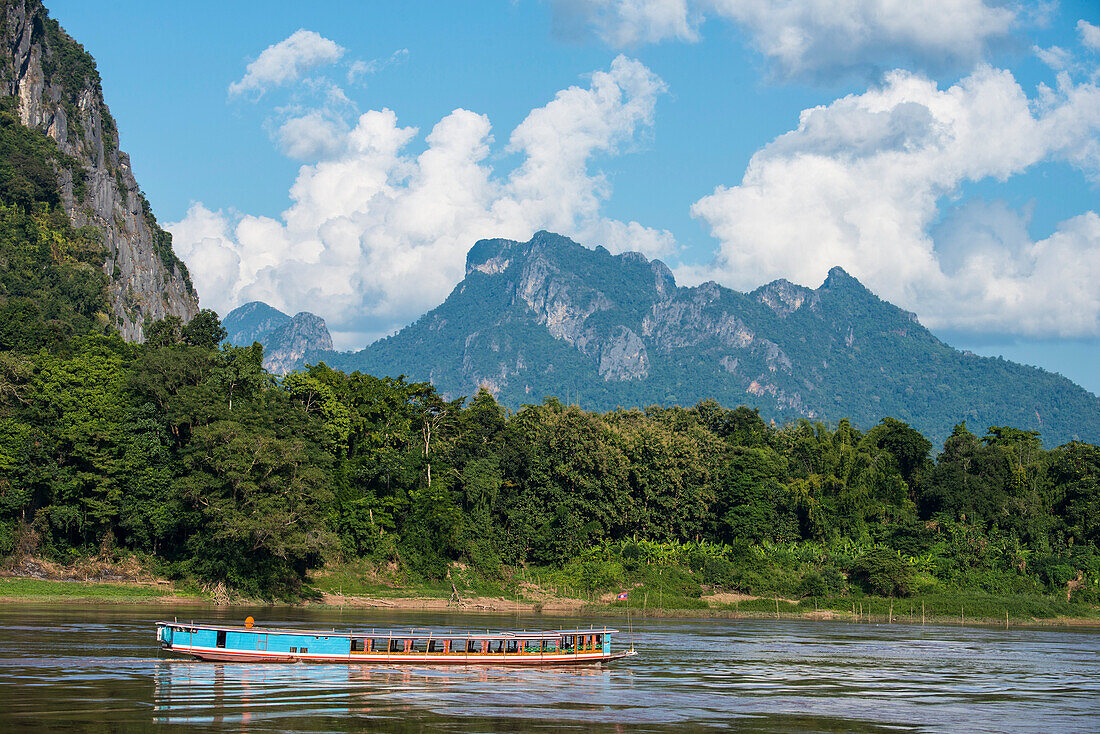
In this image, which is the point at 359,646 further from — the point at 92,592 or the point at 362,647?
the point at 92,592

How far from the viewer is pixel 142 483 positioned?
67312 mm

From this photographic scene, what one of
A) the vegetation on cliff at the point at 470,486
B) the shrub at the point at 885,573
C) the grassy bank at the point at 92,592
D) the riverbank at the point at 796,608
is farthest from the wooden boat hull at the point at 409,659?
the shrub at the point at 885,573

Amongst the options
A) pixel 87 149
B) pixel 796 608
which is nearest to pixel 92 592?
pixel 796 608

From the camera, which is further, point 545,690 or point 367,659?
point 367,659

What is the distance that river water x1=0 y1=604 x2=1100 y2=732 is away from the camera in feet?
98.7

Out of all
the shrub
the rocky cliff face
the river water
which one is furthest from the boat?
the rocky cliff face

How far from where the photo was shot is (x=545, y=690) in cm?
3791

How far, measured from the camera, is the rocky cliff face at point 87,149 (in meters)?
136

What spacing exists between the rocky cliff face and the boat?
301 ft

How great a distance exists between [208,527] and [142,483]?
238 inches

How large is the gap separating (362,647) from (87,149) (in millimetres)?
135749

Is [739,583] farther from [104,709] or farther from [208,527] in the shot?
[104,709]

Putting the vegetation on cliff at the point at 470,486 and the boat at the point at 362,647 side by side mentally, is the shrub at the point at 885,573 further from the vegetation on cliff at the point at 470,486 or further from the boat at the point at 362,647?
the boat at the point at 362,647

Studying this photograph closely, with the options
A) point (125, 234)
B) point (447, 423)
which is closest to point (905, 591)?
point (447, 423)
